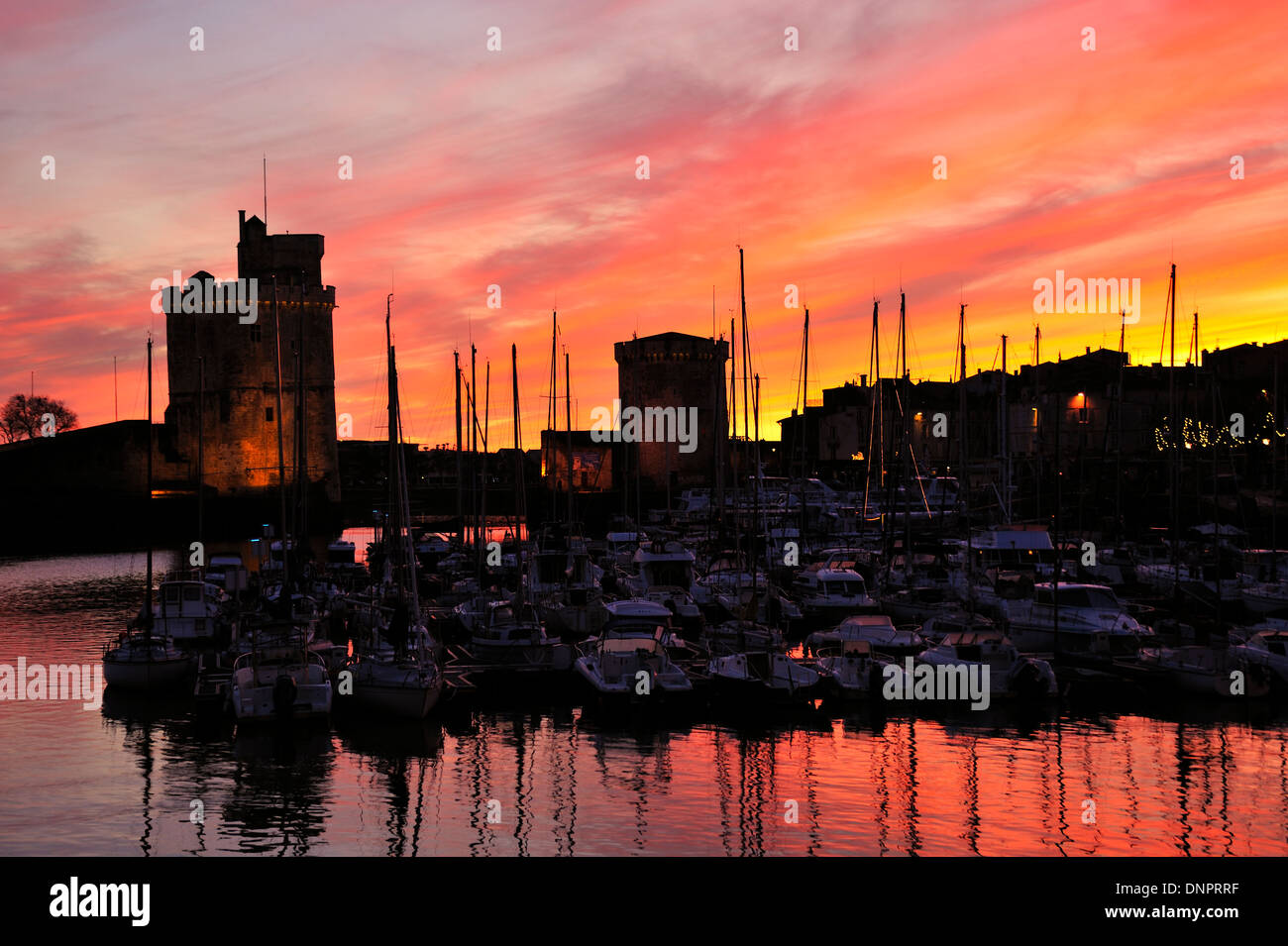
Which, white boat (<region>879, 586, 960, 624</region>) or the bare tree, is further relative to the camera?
the bare tree

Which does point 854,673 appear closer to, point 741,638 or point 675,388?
point 741,638

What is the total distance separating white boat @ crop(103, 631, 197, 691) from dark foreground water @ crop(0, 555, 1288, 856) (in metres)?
0.51

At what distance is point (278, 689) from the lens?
64.6 ft

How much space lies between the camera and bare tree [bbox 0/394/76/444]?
390ft

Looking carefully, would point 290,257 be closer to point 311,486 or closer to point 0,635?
point 311,486

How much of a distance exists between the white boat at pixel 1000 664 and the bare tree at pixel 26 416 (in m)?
116

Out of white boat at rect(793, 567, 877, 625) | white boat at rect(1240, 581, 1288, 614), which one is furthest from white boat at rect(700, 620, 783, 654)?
white boat at rect(1240, 581, 1288, 614)

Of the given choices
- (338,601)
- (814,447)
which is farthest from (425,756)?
(814,447)

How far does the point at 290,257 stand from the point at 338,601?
47311mm

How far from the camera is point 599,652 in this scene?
22.3m

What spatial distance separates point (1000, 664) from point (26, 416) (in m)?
121

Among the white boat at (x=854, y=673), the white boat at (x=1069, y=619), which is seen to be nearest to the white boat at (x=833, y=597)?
the white boat at (x=1069, y=619)

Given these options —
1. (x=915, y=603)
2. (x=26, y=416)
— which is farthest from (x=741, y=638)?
(x=26, y=416)

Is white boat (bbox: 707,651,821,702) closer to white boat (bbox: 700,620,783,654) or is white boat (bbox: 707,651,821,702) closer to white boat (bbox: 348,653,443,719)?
white boat (bbox: 700,620,783,654)
